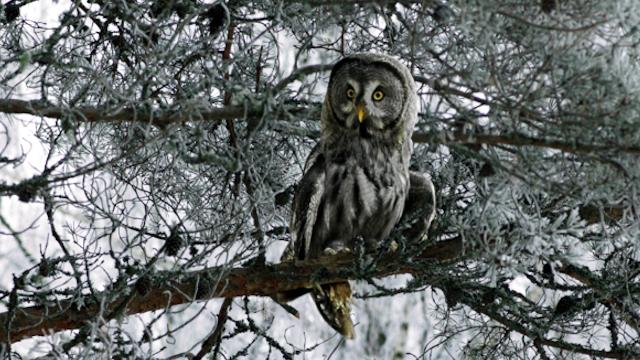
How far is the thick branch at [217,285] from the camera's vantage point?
2.70 m

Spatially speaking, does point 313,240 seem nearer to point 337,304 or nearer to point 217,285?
point 337,304

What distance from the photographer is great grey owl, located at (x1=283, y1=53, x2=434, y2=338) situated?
3234 mm

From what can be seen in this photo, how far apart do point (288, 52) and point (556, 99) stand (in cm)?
368

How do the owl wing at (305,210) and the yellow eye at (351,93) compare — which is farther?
the yellow eye at (351,93)

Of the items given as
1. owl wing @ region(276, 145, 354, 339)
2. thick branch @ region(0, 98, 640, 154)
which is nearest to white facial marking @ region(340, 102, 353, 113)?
owl wing @ region(276, 145, 354, 339)

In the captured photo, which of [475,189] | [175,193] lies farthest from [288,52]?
[475,189]

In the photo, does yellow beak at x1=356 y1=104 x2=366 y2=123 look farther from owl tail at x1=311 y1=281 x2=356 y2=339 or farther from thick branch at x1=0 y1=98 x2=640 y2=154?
thick branch at x1=0 y1=98 x2=640 y2=154

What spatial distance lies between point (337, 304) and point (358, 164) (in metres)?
0.44

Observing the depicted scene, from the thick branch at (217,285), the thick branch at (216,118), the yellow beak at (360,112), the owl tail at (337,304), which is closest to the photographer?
the thick branch at (216,118)

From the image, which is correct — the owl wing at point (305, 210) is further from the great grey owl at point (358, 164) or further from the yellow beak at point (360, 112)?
the yellow beak at point (360, 112)

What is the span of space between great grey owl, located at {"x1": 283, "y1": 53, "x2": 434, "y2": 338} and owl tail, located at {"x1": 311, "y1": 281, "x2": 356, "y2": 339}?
35 millimetres

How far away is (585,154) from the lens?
7.13 feet

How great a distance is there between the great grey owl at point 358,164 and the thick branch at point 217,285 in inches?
10.9

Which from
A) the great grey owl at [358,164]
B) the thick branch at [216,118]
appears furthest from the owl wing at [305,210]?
the thick branch at [216,118]
